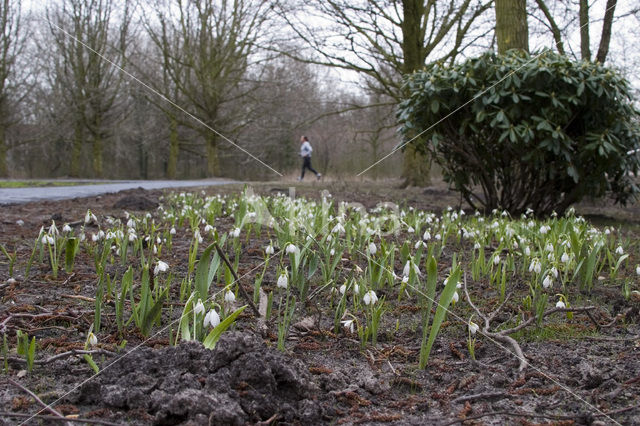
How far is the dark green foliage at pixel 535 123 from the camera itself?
211 inches

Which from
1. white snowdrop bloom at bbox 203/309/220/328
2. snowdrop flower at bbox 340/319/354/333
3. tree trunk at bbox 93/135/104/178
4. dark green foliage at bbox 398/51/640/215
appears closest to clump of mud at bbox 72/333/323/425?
white snowdrop bloom at bbox 203/309/220/328

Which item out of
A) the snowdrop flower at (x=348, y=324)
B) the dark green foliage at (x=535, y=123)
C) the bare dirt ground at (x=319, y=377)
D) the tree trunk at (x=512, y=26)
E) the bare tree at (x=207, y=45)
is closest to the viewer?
the bare dirt ground at (x=319, y=377)

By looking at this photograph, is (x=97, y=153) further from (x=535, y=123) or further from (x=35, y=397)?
(x=35, y=397)

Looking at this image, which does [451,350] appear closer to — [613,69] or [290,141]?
[613,69]

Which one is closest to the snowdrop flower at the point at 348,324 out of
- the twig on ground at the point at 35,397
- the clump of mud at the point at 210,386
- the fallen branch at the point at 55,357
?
the clump of mud at the point at 210,386

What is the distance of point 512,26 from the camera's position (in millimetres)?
7465

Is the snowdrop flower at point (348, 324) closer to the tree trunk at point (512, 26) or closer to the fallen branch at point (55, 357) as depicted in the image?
the fallen branch at point (55, 357)

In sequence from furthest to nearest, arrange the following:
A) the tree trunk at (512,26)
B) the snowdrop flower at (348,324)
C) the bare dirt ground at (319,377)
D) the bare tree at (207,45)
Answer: the bare tree at (207,45), the tree trunk at (512,26), the snowdrop flower at (348,324), the bare dirt ground at (319,377)

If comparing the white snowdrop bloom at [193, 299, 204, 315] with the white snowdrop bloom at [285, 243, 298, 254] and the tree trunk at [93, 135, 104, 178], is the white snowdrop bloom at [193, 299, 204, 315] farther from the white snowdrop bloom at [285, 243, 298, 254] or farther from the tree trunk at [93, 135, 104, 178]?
the tree trunk at [93, 135, 104, 178]

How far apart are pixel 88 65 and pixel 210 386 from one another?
82.1 feet

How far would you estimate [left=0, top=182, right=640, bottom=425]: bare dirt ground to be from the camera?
54.2 inches

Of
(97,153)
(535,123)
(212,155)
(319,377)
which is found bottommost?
(319,377)

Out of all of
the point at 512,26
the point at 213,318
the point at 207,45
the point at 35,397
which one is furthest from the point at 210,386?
the point at 207,45

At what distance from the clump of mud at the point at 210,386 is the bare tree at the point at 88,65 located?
22.4 metres
